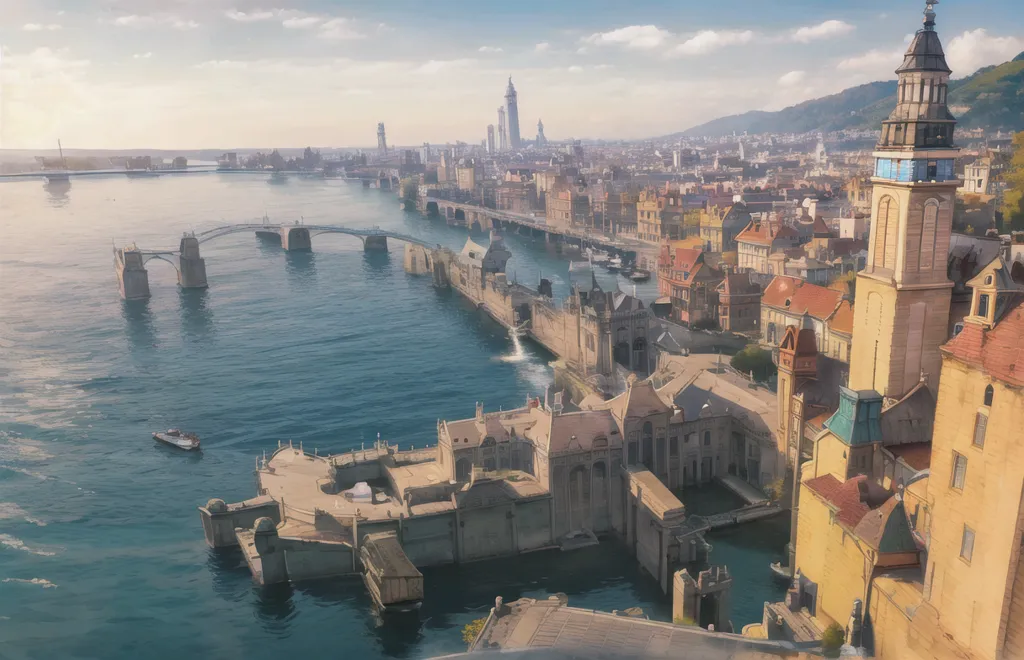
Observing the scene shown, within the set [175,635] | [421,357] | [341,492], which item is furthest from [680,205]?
[175,635]

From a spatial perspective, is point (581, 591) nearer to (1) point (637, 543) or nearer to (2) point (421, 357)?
(1) point (637, 543)

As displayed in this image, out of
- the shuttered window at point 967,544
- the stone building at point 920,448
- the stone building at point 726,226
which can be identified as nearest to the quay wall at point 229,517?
the stone building at point 920,448

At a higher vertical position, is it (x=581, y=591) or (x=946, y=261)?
(x=946, y=261)

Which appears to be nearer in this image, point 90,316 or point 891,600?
point 891,600

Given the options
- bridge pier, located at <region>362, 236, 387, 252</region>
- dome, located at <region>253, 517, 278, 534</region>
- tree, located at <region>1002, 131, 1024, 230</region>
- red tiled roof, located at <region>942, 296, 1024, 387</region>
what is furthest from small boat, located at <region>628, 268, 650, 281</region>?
red tiled roof, located at <region>942, 296, 1024, 387</region>

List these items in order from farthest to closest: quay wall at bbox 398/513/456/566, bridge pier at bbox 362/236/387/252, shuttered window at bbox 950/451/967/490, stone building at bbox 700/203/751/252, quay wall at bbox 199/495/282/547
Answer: bridge pier at bbox 362/236/387/252, stone building at bbox 700/203/751/252, quay wall at bbox 199/495/282/547, quay wall at bbox 398/513/456/566, shuttered window at bbox 950/451/967/490

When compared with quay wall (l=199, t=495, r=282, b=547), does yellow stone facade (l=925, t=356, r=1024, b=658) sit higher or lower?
higher

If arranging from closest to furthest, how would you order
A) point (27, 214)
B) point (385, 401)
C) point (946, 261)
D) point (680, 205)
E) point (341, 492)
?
point (946, 261), point (341, 492), point (385, 401), point (680, 205), point (27, 214)

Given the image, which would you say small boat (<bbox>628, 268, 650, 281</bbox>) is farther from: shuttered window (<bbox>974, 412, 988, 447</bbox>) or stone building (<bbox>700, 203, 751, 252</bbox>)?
shuttered window (<bbox>974, 412, 988, 447</bbox>)
